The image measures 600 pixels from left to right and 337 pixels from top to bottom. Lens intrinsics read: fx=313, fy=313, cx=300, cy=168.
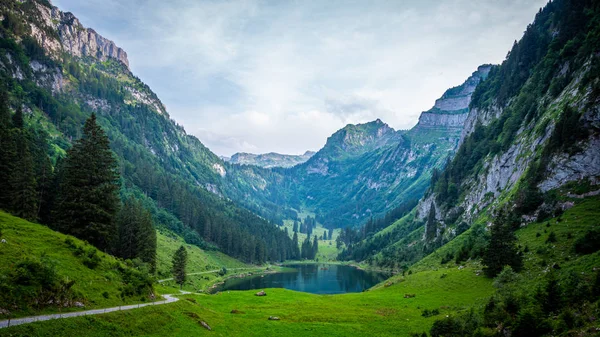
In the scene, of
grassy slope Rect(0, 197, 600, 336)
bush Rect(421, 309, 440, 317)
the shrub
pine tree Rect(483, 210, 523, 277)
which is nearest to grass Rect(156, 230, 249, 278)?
grassy slope Rect(0, 197, 600, 336)

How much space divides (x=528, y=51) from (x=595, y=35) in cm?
6599

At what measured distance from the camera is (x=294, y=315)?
4938 cm

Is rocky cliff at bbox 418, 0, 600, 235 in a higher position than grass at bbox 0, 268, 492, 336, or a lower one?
higher

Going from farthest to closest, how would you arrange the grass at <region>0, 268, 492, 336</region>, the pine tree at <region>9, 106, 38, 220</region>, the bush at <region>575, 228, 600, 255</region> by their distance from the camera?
the pine tree at <region>9, 106, 38, 220</region> < the bush at <region>575, 228, 600, 255</region> < the grass at <region>0, 268, 492, 336</region>

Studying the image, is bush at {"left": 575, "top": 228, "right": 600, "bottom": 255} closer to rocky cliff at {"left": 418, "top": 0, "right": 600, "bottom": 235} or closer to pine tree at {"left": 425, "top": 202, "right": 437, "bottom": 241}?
rocky cliff at {"left": 418, "top": 0, "right": 600, "bottom": 235}

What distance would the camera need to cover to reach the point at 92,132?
5784cm

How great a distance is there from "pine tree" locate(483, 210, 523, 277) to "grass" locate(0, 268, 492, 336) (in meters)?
2.98

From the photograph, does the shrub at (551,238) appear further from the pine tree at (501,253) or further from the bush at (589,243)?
the bush at (589,243)

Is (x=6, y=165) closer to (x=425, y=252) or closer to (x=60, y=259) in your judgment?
(x=60, y=259)

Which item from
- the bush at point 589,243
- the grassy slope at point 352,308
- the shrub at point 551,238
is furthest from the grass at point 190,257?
the bush at point 589,243

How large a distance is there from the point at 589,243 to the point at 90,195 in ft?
257

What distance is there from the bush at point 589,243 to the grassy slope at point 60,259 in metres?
61.6

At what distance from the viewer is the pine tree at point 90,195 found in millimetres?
53031

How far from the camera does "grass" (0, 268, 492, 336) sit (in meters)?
27.2
